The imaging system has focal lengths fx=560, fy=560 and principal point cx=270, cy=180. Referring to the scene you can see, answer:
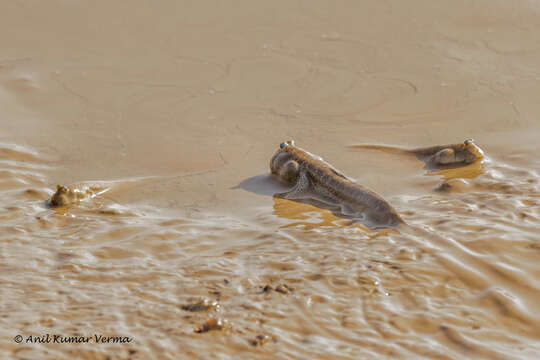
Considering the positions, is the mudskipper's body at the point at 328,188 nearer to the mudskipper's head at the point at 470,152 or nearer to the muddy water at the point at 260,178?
the muddy water at the point at 260,178

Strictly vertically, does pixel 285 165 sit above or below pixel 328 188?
above

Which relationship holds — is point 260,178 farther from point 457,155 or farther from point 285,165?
point 457,155

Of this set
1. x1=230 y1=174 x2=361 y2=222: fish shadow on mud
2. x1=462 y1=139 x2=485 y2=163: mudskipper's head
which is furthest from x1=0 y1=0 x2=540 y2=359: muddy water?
x1=462 y1=139 x2=485 y2=163: mudskipper's head

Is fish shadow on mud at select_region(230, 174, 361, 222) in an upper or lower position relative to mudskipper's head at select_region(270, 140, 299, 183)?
lower

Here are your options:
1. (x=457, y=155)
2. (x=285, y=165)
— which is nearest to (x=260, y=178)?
(x=285, y=165)

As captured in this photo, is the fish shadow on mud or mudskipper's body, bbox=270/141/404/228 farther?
the fish shadow on mud

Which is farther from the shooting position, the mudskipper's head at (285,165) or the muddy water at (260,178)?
the mudskipper's head at (285,165)

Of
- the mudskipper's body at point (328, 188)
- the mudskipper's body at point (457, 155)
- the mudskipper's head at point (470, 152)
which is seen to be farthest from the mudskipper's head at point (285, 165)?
the mudskipper's head at point (470, 152)

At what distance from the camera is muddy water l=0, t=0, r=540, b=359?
133 inches

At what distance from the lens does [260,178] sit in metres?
6.19

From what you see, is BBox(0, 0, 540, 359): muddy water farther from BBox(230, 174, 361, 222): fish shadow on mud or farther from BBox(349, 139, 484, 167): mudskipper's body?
BBox(349, 139, 484, 167): mudskipper's body

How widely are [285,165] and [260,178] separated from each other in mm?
377

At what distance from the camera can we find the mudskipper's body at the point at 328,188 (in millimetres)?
4758

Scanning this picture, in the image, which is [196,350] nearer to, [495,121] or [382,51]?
[495,121]
